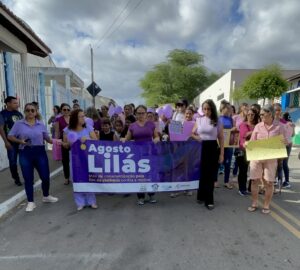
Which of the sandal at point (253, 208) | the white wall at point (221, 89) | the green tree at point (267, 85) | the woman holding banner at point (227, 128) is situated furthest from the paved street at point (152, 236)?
the white wall at point (221, 89)

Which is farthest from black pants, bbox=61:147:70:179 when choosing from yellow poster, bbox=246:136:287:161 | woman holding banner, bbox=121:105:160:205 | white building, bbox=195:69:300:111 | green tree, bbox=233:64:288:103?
white building, bbox=195:69:300:111

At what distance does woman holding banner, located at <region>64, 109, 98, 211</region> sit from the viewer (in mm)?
5016

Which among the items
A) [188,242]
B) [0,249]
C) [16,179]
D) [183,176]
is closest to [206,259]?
[188,242]

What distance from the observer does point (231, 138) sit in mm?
6531

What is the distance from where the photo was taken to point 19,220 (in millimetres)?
4660

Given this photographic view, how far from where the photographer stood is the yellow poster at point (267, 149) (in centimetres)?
462

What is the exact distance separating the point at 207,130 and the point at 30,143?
302 centimetres

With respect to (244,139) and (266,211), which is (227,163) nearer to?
(244,139)

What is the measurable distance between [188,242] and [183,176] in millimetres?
1774

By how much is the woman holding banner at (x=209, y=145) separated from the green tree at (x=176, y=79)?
46.5 m

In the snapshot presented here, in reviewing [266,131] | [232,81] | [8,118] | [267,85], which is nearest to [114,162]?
[266,131]

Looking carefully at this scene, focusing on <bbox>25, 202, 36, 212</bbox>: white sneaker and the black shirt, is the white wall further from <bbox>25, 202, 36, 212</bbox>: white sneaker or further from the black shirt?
<bbox>25, 202, 36, 212</bbox>: white sneaker

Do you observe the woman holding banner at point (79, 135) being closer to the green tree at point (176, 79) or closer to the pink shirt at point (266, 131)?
the pink shirt at point (266, 131)

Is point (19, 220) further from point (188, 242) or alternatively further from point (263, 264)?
point (263, 264)
